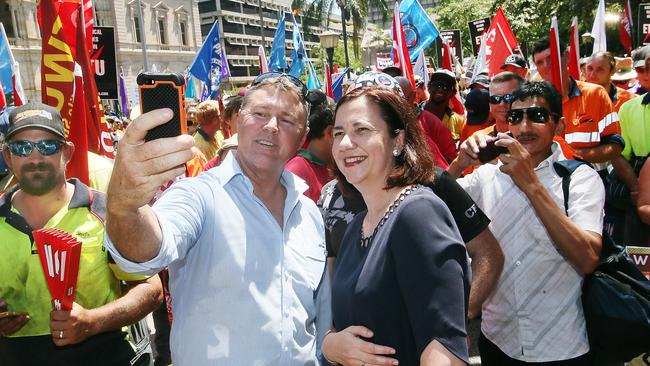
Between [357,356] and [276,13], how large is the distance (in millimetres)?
88234

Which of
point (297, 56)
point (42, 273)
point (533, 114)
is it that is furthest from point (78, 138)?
point (297, 56)

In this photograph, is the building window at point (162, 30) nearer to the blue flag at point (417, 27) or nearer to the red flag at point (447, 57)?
the blue flag at point (417, 27)

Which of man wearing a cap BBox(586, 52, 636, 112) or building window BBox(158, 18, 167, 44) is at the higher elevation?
building window BBox(158, 18, 167, 44)

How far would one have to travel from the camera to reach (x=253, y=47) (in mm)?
79875

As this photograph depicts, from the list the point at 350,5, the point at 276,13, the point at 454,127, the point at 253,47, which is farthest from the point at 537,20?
the point at 276,13

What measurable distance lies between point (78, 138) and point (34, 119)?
2.93 ft

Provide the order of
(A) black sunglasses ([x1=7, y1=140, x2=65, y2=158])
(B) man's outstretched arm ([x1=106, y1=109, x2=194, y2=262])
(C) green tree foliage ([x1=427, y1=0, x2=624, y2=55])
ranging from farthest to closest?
(C) green tree foliage ([x1=427, y1=0, x2=624, y2=55]), (A) black sunglasses ([x1=7, y1=140, x2=65, y2=158]), (B) man's outstretched arm ([x1=106, y1=109, x2=194, y2=262])

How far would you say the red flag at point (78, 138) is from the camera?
3461 millimetres

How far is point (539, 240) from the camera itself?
2.60 metres

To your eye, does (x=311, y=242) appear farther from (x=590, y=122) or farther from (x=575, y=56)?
(x=575, y=56)

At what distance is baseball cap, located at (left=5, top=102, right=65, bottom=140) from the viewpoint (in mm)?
2682

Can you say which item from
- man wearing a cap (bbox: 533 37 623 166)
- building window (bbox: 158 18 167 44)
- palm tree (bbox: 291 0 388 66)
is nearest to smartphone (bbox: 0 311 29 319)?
man wearing a cap (bbox: 533 37 623 166)

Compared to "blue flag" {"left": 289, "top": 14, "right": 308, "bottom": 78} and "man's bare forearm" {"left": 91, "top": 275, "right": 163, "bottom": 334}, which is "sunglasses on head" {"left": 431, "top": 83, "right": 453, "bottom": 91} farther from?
"blue flag" {"left": 289, "top": 14, "right": 308, "bottom": 78}

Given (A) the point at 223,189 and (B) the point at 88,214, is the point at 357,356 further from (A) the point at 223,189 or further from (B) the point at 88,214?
(B) the point at 88,214
